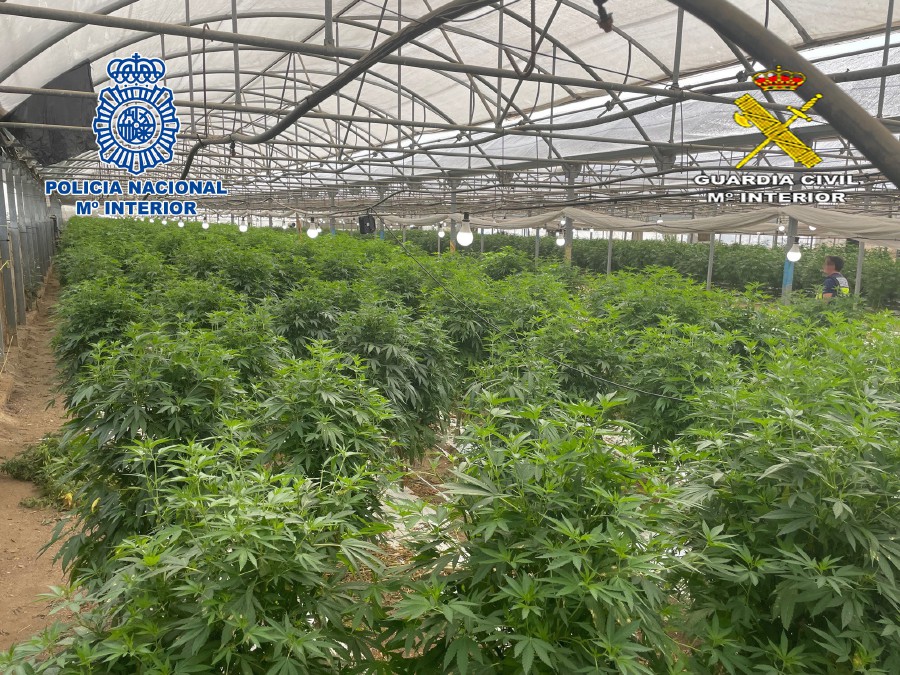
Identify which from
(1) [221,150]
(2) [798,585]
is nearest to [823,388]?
(2) [798,585]

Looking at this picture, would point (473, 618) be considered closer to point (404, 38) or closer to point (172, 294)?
point (404, 38)

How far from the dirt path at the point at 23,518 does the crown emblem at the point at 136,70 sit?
4.75 meters

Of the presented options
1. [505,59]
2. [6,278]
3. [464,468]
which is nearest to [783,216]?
[505,59]

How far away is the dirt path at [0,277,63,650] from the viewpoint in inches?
173

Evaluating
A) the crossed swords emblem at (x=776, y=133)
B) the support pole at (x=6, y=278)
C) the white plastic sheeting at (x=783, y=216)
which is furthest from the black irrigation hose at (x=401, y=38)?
the white plastic sheeting at (x=783, y=216)

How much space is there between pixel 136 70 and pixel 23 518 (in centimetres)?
727

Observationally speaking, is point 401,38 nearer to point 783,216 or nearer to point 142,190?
→ point 783,216

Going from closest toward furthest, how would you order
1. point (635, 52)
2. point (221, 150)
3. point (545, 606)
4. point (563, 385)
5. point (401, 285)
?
1. point (545, 606)
2. point (563, 385)
3. point (401, 285)
4. point (635, 52)
5. point (221, 150)

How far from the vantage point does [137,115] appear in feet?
31.2

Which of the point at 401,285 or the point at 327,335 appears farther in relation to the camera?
the point at 401,285

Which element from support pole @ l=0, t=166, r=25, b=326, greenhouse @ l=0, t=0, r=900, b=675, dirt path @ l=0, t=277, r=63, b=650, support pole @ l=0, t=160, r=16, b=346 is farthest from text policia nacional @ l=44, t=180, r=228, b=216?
greenhouse @ l=0, t=0, r=900, b=675

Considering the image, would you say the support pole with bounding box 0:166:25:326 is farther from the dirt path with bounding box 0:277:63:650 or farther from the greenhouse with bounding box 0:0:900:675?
the greenhouse with bounding box 0:0:900:675

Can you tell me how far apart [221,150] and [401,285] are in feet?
63.3

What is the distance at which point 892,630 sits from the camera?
2.13 metres
